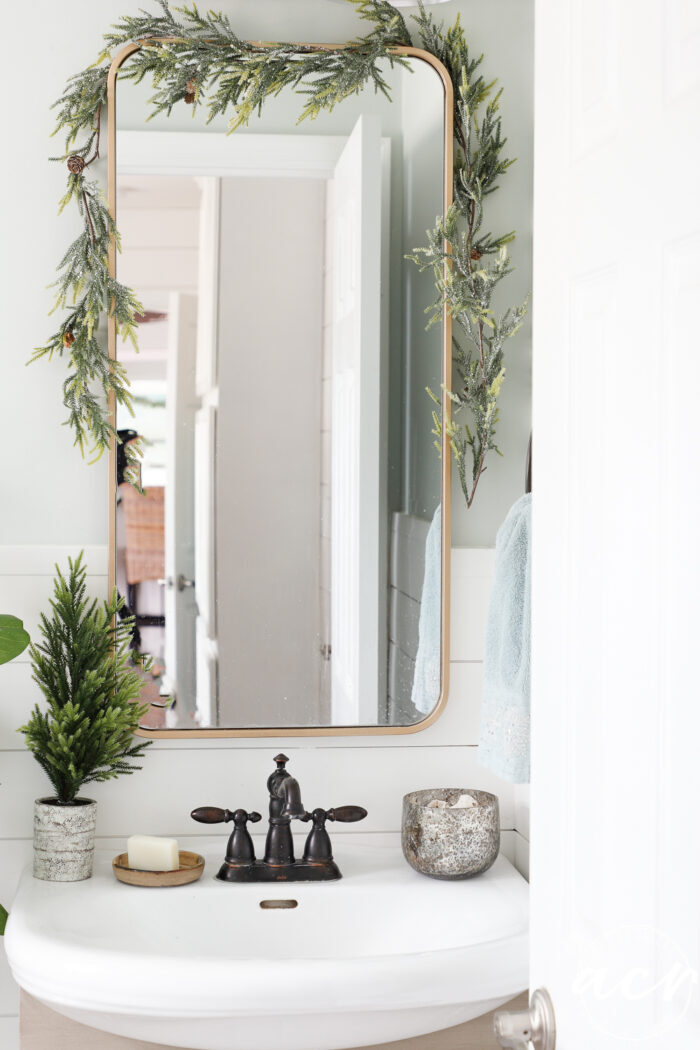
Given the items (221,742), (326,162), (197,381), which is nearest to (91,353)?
(197,381)

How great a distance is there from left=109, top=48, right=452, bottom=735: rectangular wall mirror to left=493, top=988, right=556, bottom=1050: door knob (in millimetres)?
847

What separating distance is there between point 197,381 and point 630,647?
3.54ft

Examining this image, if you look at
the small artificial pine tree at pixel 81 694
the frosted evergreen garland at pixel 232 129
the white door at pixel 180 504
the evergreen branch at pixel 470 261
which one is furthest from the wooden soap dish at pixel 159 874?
the evergreen branch at pixel 470 261

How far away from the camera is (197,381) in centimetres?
163

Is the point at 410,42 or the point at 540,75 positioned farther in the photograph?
the point at 410,42

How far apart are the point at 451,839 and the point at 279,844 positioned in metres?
0.25

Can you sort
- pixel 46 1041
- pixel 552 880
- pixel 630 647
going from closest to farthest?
pixel 630 647 < pixel 552 880 < pixel 46 1041

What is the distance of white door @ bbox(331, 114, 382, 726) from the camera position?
164 cm

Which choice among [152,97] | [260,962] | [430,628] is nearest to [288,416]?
[430,628]

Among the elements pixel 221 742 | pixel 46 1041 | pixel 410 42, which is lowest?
pixel 46 1041

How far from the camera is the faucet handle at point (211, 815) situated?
58.9 inches

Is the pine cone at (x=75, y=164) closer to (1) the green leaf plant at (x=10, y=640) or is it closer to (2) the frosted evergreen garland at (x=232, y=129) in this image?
(2) the frosted evergreen garland at (x=232, y=129)

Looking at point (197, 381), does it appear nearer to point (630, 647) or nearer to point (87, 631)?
point (87, 631)

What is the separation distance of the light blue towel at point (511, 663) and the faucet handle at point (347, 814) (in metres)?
0.20
